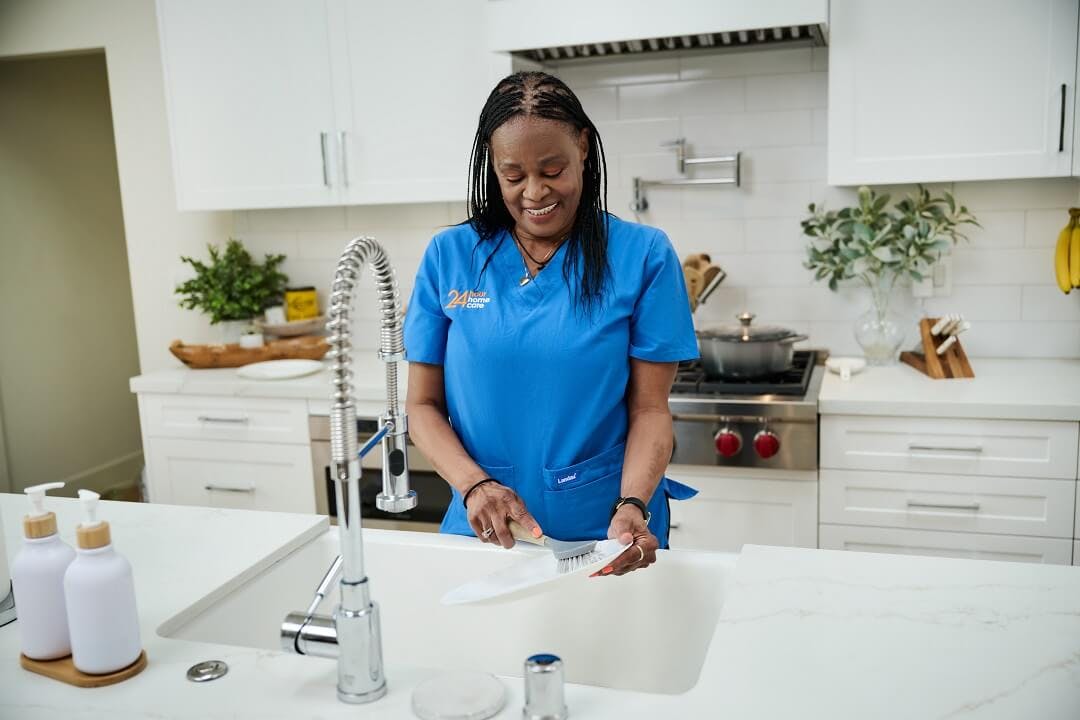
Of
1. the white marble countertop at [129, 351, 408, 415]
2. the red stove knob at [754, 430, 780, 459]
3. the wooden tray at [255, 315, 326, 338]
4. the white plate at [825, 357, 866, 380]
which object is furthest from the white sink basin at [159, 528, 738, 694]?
the wooden tray at [255, 315, 326, 338]

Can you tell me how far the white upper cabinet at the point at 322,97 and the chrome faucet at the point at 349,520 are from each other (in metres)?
2.03

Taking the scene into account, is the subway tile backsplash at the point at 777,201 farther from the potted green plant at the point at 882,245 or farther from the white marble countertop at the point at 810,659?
the white marble countertop at the point at 810,659

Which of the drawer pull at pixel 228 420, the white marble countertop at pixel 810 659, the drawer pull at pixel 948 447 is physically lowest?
the drawer pull at pixel 948 447

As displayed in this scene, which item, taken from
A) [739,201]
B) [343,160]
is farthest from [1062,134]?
[343,160]

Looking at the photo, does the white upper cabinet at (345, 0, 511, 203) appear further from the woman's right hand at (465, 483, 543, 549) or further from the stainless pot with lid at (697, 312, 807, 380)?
the woman's right hand at (465, 483, 543, 549)

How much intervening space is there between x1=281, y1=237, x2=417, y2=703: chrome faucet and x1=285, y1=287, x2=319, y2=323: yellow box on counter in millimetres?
2590

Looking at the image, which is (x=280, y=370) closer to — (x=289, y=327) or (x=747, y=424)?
(x=289, y=327)

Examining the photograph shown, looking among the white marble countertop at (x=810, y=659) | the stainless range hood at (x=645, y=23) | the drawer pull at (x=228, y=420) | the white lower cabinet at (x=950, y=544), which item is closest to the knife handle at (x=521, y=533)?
the white marble countertop at (x=810, y=659)

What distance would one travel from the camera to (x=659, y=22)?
2713 mm

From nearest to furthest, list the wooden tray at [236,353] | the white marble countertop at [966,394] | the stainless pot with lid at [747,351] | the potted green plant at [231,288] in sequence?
1. the white marble countertop at [966,394]
2. the stainless pot with lid at [747,351]
3. the wooden tray at [236,353]
4. the potted green plant at [231,288]

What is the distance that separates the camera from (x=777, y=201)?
3.18 meters

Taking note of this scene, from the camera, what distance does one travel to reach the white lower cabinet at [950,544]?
2514 mm

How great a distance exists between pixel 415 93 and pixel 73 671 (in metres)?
2.32

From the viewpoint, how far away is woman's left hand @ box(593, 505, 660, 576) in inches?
50.0
